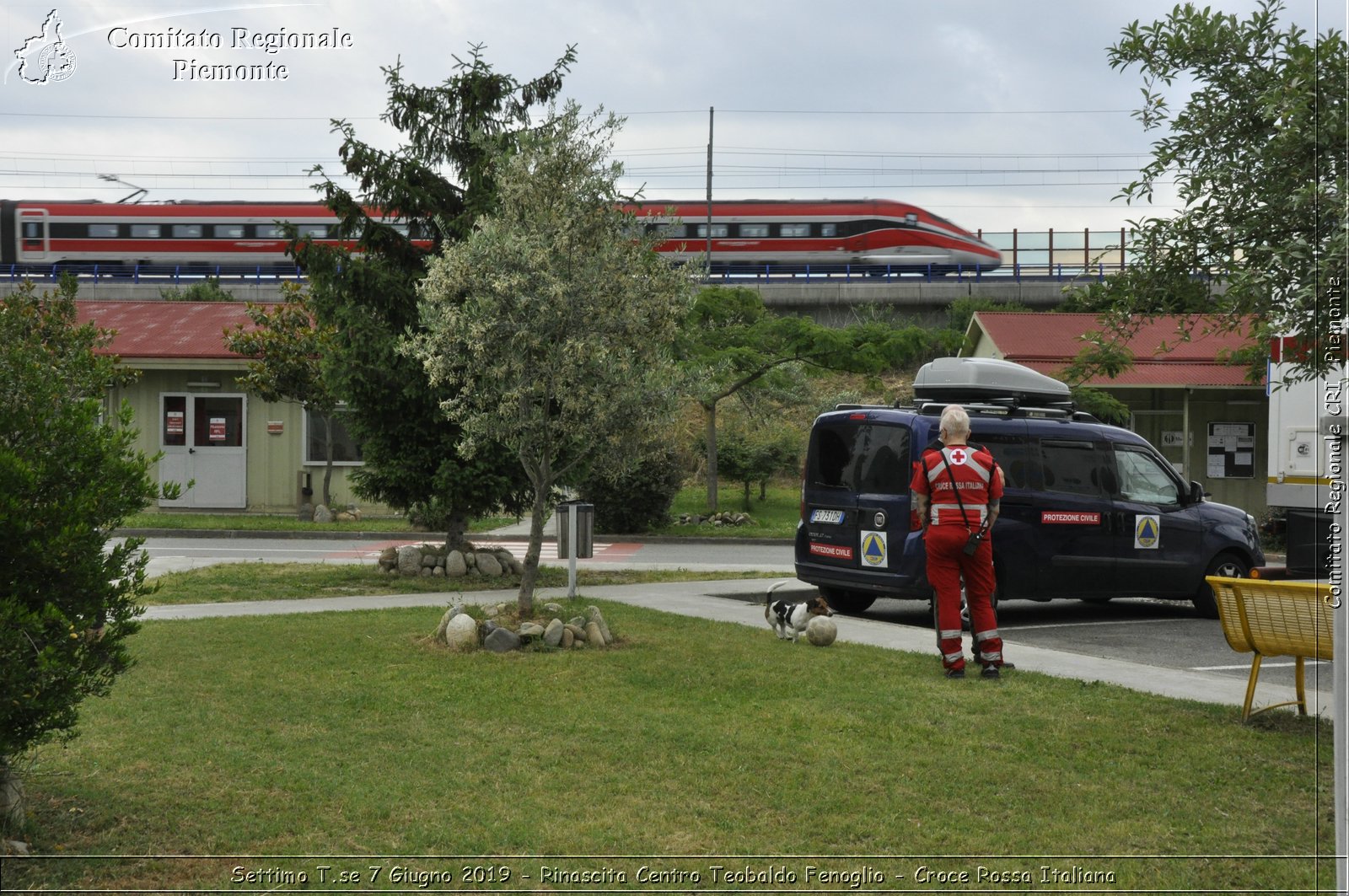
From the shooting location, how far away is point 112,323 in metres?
28.5

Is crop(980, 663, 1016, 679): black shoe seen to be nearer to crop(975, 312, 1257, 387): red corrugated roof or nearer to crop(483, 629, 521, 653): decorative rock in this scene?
crop(483, 629, 521, 653): decorative rock

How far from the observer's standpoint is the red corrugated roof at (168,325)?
1011 inches

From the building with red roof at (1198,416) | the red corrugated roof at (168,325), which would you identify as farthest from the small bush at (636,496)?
the red corrugated roof at (168,325)

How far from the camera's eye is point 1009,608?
14047 mm

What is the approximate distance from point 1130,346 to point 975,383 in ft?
44.8

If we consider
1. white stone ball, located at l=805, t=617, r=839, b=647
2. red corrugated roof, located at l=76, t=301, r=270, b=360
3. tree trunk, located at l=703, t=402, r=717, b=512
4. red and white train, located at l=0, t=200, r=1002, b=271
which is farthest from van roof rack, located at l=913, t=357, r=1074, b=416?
red and white train, located at l=0, t=200, r=1002, b=271

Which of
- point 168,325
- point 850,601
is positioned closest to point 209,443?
point 168,325

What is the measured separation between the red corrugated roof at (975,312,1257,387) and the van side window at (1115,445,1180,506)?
35.6 ft

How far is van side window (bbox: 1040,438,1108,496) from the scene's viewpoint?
12.5 metres

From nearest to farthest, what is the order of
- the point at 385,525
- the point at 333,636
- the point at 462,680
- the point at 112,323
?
1. the point at 462,680
2. the point at 333,636
3. the point at 385,525
4. the point at 112,323

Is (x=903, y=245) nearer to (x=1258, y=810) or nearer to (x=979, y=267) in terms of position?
(x=979, y=267)

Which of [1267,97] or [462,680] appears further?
[462,680]

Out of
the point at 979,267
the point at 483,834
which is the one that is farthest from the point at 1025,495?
the point at 979,267

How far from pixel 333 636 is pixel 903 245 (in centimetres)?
3672
